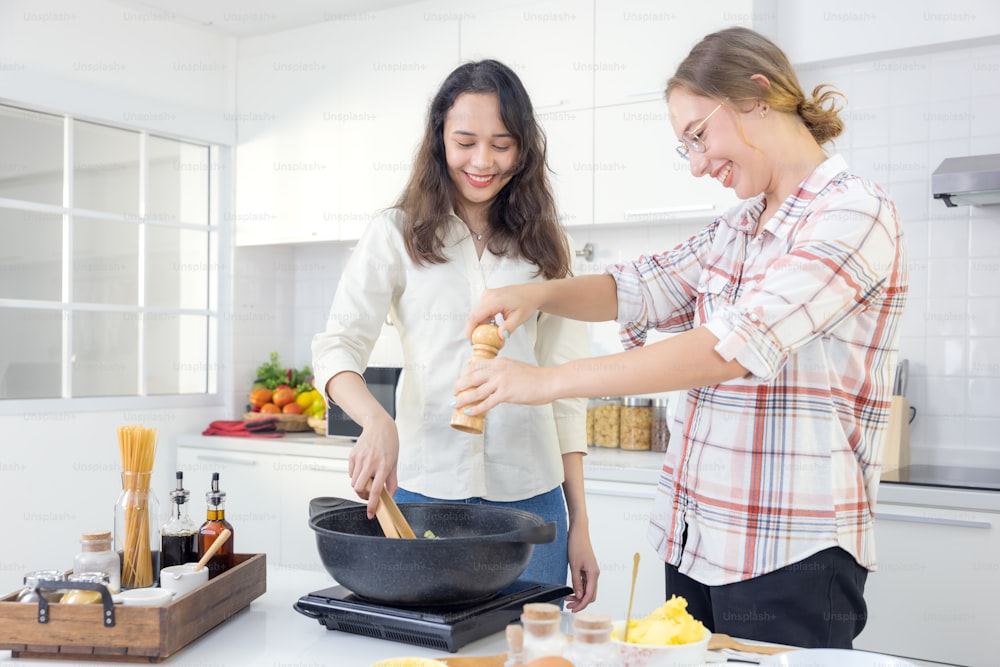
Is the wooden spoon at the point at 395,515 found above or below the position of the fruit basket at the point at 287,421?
above

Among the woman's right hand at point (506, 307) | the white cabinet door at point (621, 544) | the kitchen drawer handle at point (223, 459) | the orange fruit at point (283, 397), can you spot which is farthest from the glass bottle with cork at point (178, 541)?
the orange fruit at point (283, 397)

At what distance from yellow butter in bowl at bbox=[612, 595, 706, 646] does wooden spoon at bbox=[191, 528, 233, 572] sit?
0.60 metres

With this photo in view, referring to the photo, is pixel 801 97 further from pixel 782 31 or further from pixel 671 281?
pixel 782 31

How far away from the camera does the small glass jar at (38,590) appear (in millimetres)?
1137

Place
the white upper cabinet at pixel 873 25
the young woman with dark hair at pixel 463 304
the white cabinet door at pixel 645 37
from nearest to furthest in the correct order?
the young woman with dark hair at pixel 463 304
the white upper cabinet at pixel 873 25
the white cabinet door at pixel 645 37

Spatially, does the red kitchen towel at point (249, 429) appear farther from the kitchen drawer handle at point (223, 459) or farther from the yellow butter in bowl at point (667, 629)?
the yellow butter in bowl at point (667, 629)

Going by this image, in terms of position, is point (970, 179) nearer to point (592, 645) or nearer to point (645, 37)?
point (645, 37)

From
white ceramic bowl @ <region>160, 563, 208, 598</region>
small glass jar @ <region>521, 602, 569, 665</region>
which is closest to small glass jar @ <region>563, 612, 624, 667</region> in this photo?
→ small glass jar @ <region>521, 602, 569, 665</region>

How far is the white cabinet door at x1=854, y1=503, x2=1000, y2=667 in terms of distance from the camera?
230 centimetres

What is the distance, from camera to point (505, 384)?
1.21m

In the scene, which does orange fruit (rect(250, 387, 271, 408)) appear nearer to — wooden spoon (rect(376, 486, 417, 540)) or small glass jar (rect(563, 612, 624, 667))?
wooden spoon (rect(376, 486, 417, 540))

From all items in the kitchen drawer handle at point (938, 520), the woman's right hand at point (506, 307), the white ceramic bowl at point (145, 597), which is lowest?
the kitchen drawer handle at point (938, 520)

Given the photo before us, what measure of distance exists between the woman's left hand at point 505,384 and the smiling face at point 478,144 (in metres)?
0.52

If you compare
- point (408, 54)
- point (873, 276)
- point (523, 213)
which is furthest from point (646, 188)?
point (873, 276)
